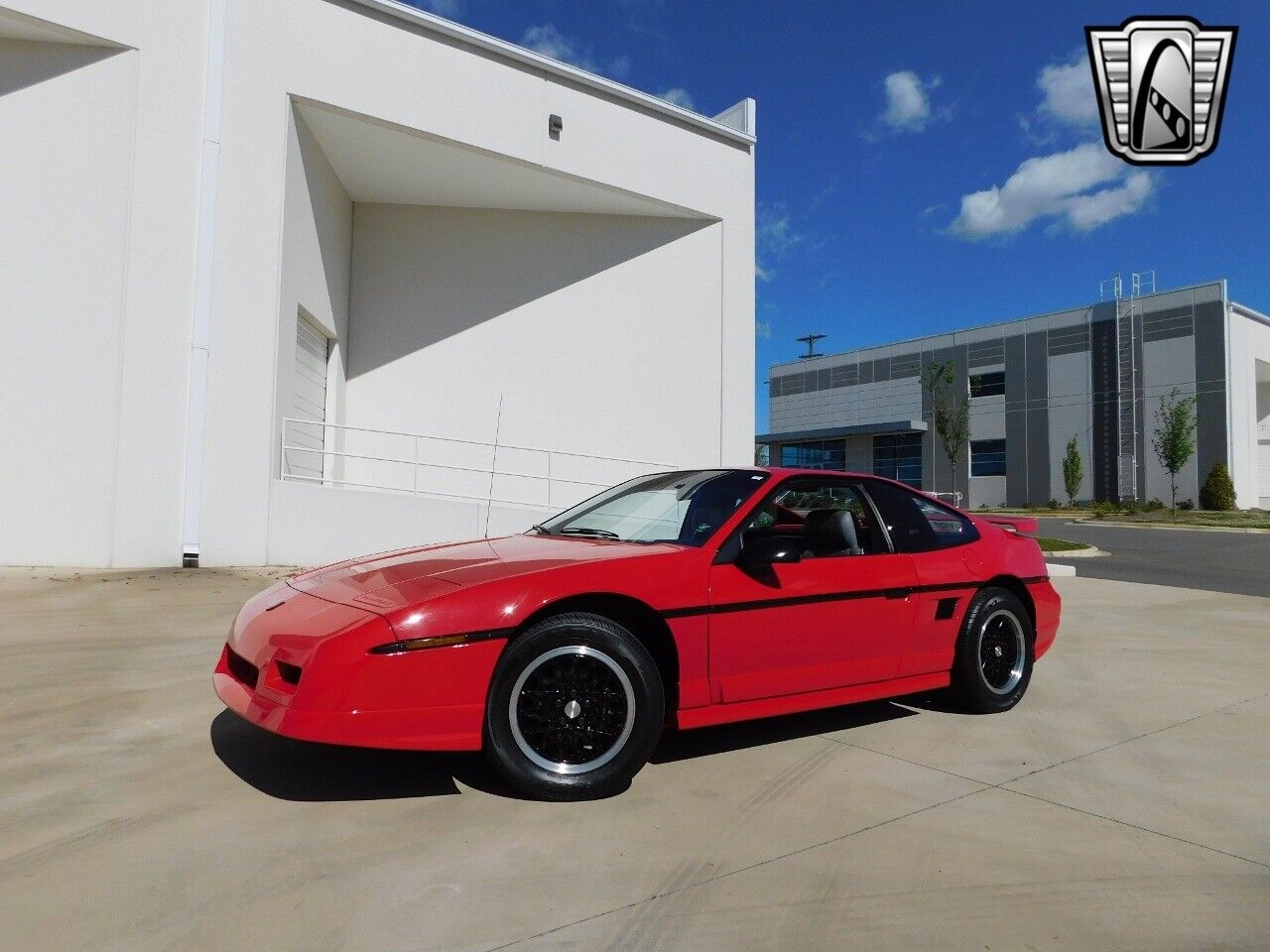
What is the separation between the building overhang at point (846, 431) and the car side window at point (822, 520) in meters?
41.8

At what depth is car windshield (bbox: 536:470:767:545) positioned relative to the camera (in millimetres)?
3613

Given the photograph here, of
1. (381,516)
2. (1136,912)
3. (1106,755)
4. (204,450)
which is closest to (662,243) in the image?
(381,516)

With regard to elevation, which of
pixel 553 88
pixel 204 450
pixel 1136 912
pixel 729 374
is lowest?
pixel 1136 912

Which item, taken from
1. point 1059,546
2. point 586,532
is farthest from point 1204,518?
point 586,532

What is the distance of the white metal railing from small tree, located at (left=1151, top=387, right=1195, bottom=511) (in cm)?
3121

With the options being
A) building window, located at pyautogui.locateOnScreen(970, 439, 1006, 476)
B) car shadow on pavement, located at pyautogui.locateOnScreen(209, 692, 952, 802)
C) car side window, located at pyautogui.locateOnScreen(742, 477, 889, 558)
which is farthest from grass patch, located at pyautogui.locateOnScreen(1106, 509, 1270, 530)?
car shadow on pavement, located at pyautogui.locateOnScreen(209, 692, 952, 802)

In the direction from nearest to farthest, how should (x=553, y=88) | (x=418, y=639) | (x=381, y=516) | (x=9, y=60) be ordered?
(x=418, y=639) → (x=9, y=60) → (x=381, y=516) → (x=553, y=88)

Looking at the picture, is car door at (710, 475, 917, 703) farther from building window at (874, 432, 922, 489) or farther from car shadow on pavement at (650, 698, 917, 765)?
building window at (874, 432, 922, 489)

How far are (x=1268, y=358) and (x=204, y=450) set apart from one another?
4641 centimetres

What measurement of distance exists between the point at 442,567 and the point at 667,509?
1089mm

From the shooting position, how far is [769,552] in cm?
330

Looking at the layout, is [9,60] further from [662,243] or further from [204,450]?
[662,243]

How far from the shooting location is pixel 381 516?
1059cm

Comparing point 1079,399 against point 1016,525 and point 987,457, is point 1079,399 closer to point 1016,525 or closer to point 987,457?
point 987,457
